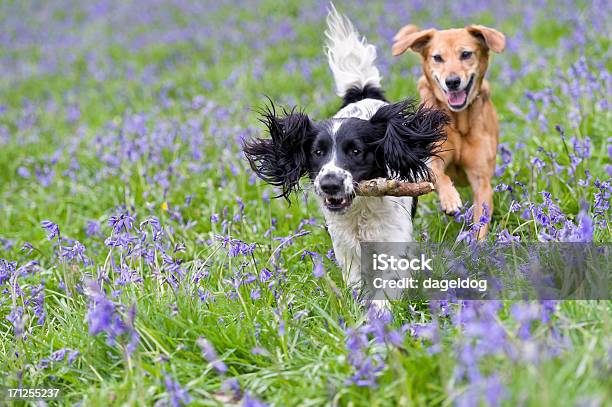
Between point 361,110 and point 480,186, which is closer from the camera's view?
point 361,110

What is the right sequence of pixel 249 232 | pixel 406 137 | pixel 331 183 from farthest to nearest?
pixel 249 232 < pixel 406 137 < pixel 331 183

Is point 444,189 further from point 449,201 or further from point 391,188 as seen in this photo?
point 391,188

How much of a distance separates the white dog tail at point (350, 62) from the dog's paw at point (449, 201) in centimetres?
104

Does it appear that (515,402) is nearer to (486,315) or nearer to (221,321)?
(486,315)

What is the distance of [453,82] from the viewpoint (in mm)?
5004

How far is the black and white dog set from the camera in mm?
4184

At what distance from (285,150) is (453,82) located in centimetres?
125

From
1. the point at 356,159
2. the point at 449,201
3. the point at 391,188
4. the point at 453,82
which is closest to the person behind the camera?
the point at 391,188

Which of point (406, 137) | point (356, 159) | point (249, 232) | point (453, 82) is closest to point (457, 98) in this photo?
point (453, 82)

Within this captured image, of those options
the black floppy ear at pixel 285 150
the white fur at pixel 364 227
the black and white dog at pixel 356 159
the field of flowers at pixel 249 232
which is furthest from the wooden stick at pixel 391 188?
the black floppy ear at pixel 285 150

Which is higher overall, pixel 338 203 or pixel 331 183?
pixel 331 183

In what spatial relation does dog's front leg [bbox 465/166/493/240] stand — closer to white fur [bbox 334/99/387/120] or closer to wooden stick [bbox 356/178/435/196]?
white fur [bbox 334/99/387/120]

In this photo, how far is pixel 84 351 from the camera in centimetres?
343

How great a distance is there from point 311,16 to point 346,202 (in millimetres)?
8985
